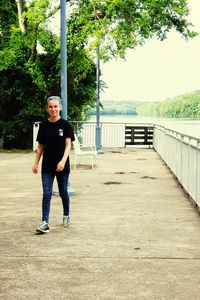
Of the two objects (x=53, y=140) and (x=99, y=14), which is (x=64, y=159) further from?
(x=99, y=14)

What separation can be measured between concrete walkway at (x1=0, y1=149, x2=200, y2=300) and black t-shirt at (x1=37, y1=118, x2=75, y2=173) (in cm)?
94

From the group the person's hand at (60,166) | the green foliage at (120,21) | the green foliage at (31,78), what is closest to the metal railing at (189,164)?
the person's hand at (60,166)

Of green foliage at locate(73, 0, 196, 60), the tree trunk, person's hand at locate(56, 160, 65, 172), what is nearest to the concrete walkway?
person's hand at locate(56, 160, 65, 172)

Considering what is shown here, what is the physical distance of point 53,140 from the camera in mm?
7277

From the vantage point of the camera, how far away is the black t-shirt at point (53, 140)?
7273 mm

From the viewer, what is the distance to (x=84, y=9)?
2409 centimetres

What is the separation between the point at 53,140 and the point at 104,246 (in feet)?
5.49

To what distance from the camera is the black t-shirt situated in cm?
727

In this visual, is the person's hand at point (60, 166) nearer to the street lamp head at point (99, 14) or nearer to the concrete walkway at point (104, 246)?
the concrete walkway at point (104, 246)

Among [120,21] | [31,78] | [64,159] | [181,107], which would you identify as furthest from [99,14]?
[181,107]

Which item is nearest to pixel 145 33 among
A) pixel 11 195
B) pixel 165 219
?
→ pixel 11 195

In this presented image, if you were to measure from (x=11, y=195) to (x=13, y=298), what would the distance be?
633 cm

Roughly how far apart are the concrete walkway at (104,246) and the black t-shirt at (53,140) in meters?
0.94

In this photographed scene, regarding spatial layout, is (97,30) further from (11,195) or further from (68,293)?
(68,293)
